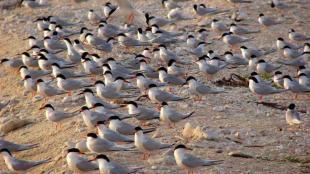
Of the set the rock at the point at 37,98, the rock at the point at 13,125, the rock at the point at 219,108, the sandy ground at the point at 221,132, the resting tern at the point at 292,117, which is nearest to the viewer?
the sandy ground at the point at 221,132

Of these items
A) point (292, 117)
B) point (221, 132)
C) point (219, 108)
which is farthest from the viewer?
point (219, 108)

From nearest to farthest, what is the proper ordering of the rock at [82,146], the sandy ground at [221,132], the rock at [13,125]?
1. the sandy ground at [221,132]
2. the rock at [82,146]
3. the rock at [13,125]

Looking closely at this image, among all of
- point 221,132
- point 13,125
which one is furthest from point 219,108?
point 13,125

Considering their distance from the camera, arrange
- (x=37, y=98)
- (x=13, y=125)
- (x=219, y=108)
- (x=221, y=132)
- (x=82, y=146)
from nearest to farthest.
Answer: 1. (x=82, y=146)
2. (x=221, y=132)
3. (x=219, y=108)
4. (x=13, y=125)
5. (x=37, y=98)

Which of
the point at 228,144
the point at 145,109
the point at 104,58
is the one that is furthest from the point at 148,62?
the point at 228,144

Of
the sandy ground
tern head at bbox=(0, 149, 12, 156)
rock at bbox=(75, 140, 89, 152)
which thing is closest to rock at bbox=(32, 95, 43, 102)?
the sandy ground

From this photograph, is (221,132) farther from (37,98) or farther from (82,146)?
(37,98)

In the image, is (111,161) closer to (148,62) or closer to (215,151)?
(215,151)

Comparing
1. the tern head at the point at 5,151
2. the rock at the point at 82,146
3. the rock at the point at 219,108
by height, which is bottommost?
the rock at the point at 82,146

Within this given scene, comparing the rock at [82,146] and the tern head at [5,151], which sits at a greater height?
the tern head at [5,151]

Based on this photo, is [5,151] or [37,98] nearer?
[5,151]

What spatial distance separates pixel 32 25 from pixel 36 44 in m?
2.25

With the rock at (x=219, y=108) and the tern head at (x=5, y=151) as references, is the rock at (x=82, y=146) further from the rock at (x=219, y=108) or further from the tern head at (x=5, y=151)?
the rock at (x=219, y=108)

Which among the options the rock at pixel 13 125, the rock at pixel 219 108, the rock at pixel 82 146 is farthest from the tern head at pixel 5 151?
the rock at pixel 219 108
